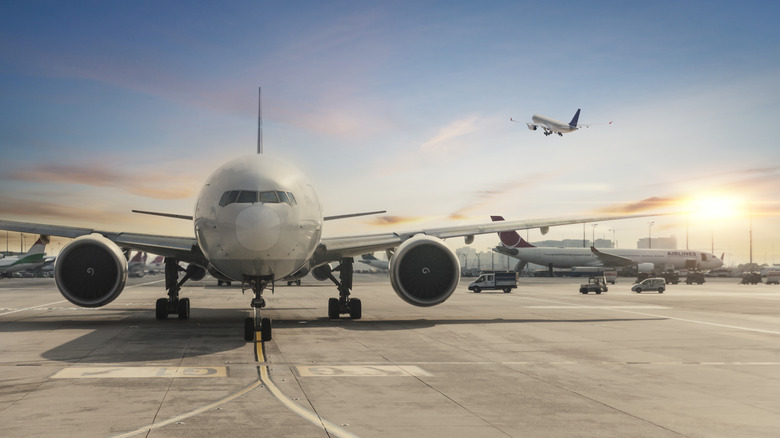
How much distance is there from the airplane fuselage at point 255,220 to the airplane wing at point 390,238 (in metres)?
3.65

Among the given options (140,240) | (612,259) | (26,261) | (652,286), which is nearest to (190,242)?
(140,240)

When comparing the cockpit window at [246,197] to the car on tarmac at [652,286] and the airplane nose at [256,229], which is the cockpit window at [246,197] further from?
the car on tarmac at [652,286]

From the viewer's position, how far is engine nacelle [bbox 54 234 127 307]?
56.8 ft

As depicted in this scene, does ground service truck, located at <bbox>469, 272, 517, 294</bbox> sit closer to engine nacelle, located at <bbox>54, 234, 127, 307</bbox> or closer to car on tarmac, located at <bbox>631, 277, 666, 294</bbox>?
car on tarmac, located at <bbox>631, 277, 666, 294</bbox>

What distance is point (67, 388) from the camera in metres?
9.35

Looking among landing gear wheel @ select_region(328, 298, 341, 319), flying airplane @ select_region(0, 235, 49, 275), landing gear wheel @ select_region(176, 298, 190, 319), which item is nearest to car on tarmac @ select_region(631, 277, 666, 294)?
landing gear wheel @ select_region(328, 298, 341, 319)

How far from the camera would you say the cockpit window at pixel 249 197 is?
48.1 ft

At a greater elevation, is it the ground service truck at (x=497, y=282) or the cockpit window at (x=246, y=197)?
the cockpit window at (x=246, y=197)

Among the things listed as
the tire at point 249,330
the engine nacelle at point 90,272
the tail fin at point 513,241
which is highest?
the tail fin at point 513,241

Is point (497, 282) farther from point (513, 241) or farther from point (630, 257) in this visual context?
point (630, 257)

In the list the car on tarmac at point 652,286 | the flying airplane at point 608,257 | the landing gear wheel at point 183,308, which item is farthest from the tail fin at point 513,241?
the landing gear wheel at point 183,308

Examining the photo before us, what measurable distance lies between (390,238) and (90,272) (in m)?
9.33

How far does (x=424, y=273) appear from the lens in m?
19.0

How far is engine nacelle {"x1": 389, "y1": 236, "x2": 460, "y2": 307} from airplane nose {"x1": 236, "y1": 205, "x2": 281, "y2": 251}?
549 centimetres
